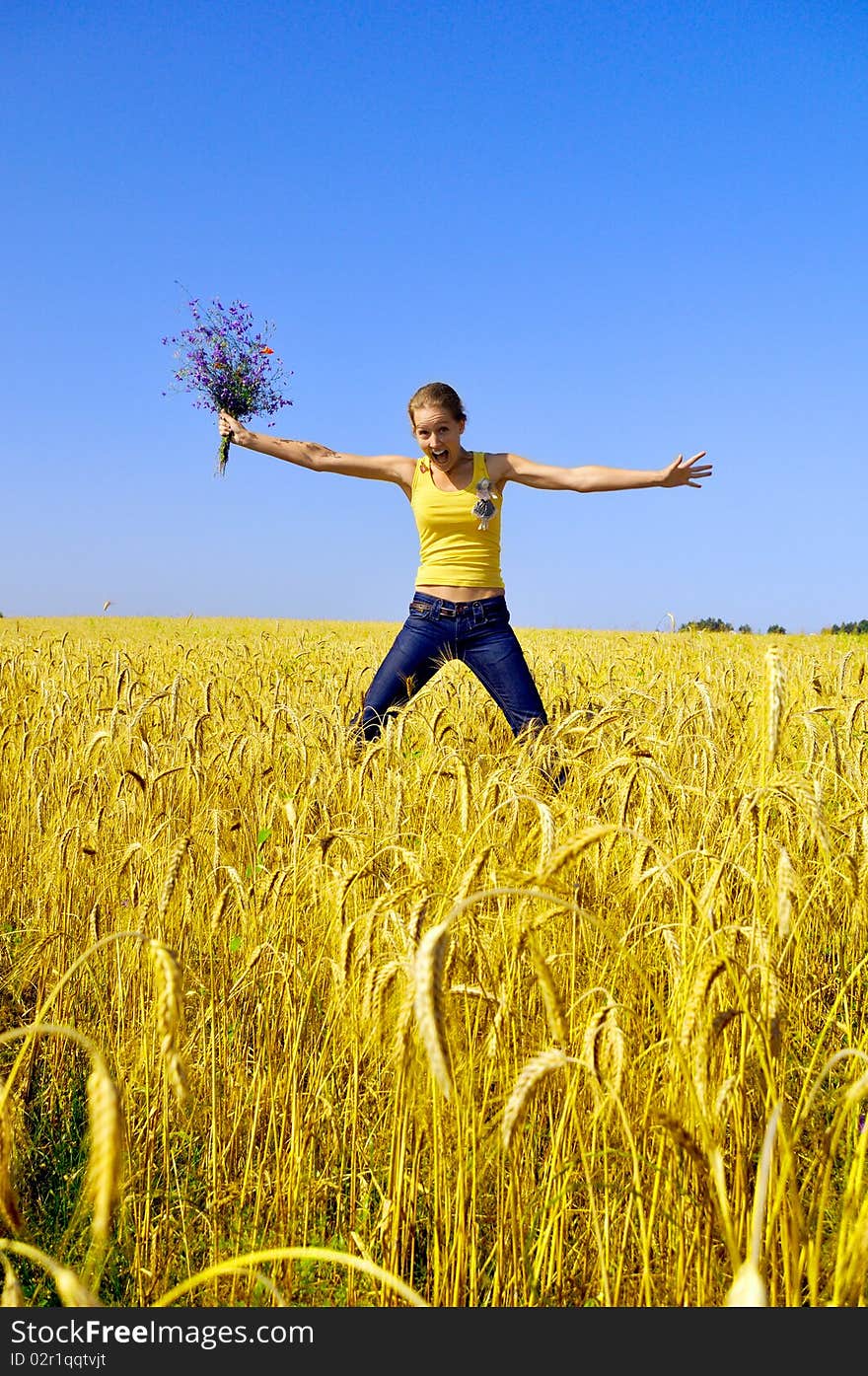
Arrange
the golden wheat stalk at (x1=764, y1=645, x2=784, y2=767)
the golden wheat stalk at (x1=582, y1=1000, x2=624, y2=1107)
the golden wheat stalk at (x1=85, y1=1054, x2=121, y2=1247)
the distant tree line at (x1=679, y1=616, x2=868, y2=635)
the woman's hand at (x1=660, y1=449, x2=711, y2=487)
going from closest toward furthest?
the golden wheat stalk at (x1=85, y1=1054, x2=121, y2=1247) → the golden wheat stalk at (x1=582, y1=1000, x2=624, y2=1107) → the golden wheat stalk at (x1=764, y1=645, x2=784, y2=767) → the woman's hand at (x1=660, y1=449, x2=711, y2=487) → the distant tree line at (x1=679, y1=616, x2=868, y2=635)

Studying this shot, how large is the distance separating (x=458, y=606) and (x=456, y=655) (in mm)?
242

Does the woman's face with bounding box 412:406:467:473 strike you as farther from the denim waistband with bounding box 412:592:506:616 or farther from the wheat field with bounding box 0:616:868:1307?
the wheat field with bounding box 0:616:868:1307

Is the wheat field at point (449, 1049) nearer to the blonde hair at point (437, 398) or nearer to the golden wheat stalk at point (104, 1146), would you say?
the golden wheat stalk at point (104, 1146)

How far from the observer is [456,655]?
4.40 metres

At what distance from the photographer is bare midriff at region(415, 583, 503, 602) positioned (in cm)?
435

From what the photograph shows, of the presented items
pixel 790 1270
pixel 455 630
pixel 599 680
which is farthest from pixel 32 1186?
pixel 599 680

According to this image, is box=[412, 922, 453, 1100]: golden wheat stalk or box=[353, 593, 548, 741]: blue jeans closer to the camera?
box=[412, 922, 453, 1100]: golden wheat stalk

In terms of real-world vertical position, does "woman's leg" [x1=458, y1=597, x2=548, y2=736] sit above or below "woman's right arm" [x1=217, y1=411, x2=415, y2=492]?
below

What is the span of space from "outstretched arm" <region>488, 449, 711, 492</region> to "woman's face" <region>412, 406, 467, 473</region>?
0.66 feet

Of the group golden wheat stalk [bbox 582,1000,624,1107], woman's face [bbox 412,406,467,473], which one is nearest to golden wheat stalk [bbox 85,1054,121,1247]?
golden wheat stalk [bbox 582,1000,624,1107]

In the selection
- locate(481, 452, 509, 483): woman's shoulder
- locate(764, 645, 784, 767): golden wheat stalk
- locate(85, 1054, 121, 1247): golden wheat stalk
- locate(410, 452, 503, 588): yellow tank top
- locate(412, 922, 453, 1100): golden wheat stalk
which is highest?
locate(481, 452, 509, 483): woman's shoulder

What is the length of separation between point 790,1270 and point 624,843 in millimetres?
1566

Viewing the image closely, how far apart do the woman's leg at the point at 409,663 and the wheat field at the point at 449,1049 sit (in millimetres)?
735

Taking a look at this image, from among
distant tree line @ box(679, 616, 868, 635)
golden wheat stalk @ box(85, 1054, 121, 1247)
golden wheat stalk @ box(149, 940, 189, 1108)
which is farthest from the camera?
distant tree line @ box(679, 616, 868, 635)
